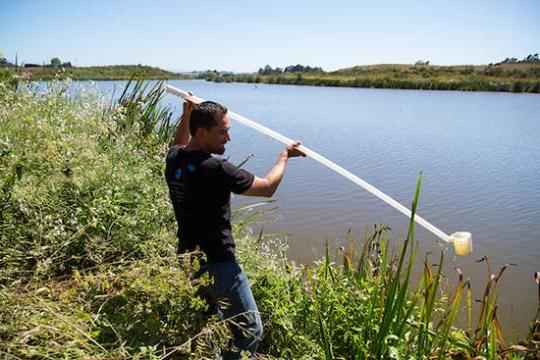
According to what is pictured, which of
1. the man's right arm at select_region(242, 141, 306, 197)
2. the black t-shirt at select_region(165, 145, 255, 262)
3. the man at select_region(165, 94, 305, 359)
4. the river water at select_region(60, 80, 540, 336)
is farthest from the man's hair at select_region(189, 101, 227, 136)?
the river water at select_region(60, 80, 540, 336)

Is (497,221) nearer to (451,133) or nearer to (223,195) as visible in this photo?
(223,195)

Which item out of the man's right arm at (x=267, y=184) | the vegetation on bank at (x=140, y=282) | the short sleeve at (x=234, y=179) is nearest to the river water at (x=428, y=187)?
A: the vegetation on bank at (x=140, y=282)

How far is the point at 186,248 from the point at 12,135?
1846 millimetres

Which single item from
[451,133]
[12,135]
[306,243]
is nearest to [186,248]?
[12,135]

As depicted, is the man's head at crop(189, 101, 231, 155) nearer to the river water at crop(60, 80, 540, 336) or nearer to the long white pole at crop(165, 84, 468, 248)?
the long white pole at crop(165, 84, 468, 248)

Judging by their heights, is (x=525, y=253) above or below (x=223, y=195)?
below

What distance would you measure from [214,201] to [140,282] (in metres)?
0.66

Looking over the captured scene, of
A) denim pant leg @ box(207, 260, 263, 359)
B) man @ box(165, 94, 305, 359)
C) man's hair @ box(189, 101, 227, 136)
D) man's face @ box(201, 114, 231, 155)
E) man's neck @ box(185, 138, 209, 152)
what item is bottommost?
denim pant leg @ box(207, 260, 263, 359)

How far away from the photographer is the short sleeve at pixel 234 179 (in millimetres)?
2658

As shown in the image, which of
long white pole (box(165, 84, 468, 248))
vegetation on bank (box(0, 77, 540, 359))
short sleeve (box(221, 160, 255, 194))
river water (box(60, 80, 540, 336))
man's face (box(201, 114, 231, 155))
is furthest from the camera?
river water (box(60, 80, 540, 336))

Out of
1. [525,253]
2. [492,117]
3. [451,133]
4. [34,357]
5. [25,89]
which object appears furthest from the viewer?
[492,117]

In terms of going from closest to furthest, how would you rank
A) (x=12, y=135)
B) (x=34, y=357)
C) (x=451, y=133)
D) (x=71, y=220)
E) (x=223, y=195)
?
1. (x=34, y=357)
2. (x=223, y=195)
3. (x=71, y=220)
4. (x=12, y=135)
5. (x=451, y=133)

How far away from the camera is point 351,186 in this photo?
35.4ft

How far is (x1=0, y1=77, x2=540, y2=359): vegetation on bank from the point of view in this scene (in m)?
2.44
